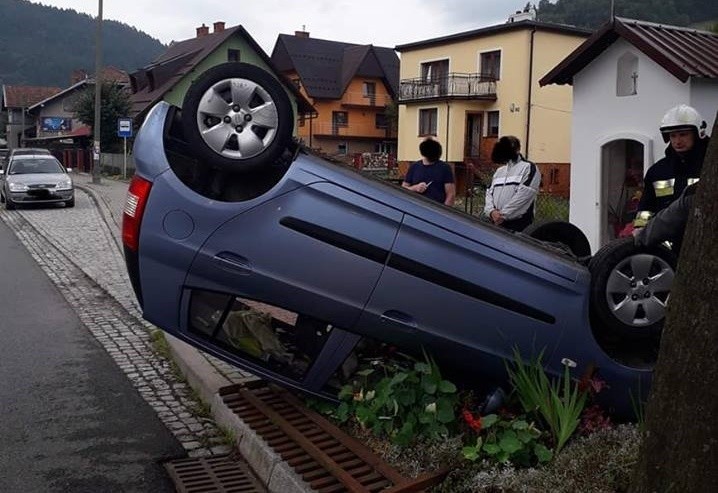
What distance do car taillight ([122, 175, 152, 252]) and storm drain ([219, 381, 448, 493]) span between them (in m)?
1.35

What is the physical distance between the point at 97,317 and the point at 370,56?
182 ft

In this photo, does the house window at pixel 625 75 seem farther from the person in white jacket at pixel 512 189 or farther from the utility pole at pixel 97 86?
the utility pole at pixel 97 86

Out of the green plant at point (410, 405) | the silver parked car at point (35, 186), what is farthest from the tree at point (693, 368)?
the silver parked car at point (35, 186)

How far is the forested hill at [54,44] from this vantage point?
112625 millimetres

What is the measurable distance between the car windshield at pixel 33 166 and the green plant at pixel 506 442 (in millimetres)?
23065

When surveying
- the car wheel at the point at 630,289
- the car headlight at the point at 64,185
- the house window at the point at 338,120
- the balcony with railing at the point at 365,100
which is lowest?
the car headlight at the point at 64,185

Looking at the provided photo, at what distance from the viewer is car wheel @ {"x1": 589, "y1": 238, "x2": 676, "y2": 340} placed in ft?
13.5

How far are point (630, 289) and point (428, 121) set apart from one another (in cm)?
4161

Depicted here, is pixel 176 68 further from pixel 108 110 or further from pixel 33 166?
pixel 33 166

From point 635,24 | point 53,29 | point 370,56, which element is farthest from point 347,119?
point 53,29

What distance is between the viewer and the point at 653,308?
4.13 metres

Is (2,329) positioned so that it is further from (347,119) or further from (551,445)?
(347,119)

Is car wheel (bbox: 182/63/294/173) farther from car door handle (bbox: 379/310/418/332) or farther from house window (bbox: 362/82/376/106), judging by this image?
house window (bbox: 362/82/376/106)

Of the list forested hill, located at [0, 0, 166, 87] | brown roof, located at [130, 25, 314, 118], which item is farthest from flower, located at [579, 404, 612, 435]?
forested hill, located at [0, 0, 166, 87]
